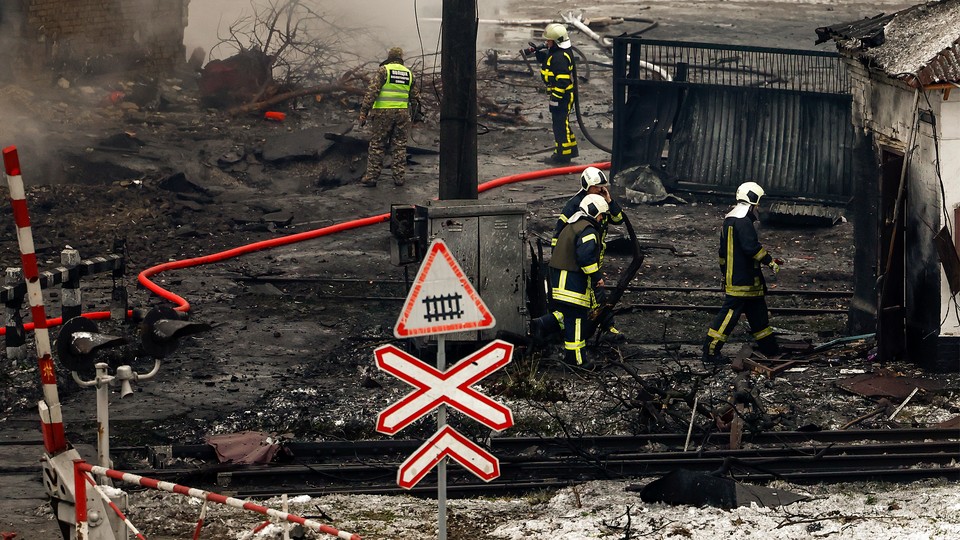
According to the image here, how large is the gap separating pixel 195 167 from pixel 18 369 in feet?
25.0

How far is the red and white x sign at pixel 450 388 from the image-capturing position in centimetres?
703

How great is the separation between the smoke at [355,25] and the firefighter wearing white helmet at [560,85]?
3.66 meters

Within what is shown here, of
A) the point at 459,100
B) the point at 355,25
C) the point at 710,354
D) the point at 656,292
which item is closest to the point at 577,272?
the point at 710,354

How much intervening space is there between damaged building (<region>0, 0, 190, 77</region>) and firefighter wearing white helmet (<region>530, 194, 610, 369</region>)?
1155cm

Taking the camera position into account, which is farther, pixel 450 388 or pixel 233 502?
pixel 450 388

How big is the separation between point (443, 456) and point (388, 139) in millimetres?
11844

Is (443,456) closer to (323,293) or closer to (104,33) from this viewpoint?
(323,293)

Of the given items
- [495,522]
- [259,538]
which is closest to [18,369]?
[259,538]

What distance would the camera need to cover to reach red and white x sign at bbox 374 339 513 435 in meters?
7.03

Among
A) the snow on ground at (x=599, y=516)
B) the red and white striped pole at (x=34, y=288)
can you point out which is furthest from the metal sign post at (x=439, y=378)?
the red and white striped pole at (x=34, y=288)

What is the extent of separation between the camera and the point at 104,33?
2127 centimetres

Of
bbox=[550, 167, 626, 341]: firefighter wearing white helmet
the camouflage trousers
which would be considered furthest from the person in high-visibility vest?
bbox=[550, 167, 626, 341]: firefighter wearing white helmet

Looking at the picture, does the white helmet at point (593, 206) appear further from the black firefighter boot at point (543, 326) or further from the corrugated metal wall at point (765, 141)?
the corrugated metal wall at point (765, 141)

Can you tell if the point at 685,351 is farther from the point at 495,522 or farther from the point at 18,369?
the point at 18,369
